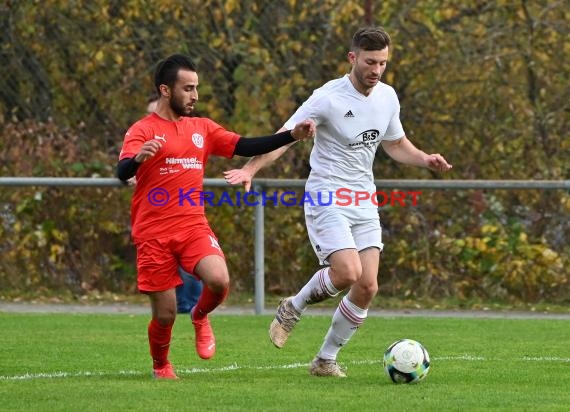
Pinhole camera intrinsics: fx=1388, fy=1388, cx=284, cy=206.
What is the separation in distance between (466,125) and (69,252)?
4.45 metres

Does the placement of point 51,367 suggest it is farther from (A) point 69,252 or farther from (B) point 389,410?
(A) point 69,252

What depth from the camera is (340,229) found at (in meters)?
8.65

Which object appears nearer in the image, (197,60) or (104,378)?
(104,378)

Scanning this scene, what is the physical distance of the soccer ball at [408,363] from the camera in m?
8.02

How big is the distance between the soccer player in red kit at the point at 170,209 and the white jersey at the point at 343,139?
0.48 m

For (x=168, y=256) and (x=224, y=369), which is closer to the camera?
(x=168, y=256)

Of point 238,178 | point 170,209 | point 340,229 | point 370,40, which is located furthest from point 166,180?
point 370,40

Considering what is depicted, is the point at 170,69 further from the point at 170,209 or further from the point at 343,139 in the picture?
the point at 343,139

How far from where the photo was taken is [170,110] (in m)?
8.40

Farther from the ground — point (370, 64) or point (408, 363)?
point (370, 64)

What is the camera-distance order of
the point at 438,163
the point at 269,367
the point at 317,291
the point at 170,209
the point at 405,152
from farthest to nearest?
the point at 405,152, the point at 269,367, the point at 438,163, the point at 317,291, the point at 170,209

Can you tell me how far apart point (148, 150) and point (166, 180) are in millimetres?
474

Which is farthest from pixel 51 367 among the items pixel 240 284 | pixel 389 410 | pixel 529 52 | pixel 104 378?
pixel 529 52

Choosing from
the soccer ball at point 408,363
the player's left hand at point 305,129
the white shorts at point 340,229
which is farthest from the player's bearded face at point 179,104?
the soccer ball at point 408,363
